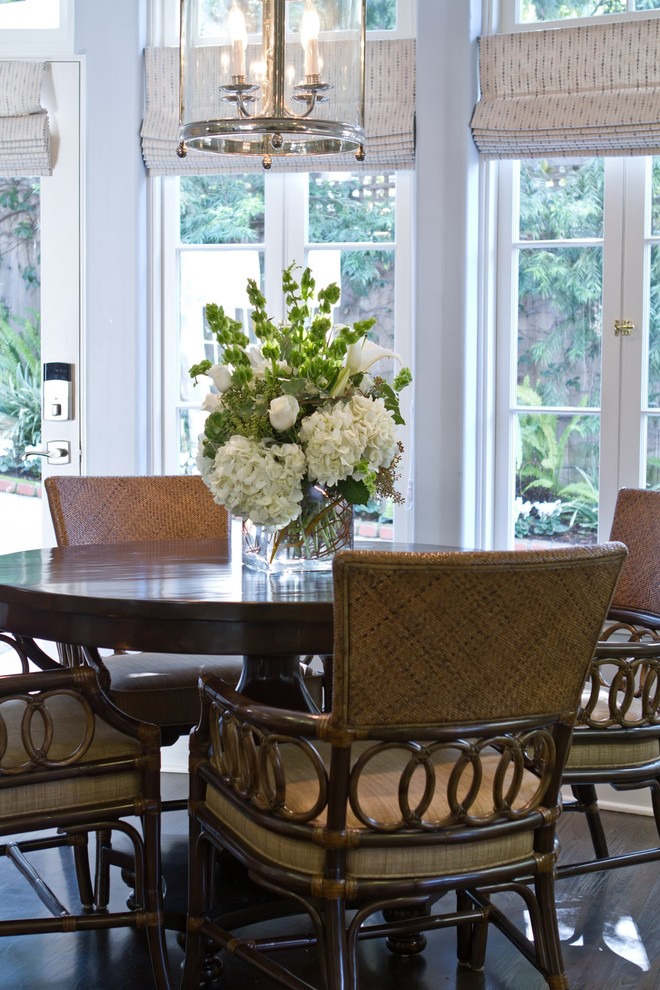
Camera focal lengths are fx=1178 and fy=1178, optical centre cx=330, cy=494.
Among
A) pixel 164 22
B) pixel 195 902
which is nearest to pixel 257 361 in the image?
pixel 195 902

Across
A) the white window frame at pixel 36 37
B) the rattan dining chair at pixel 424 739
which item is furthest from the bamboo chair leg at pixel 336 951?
the white window frame at pixel 36 37

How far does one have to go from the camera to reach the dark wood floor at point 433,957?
232 centimetres

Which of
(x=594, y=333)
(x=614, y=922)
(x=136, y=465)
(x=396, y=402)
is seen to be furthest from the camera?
(x=136, y=465)

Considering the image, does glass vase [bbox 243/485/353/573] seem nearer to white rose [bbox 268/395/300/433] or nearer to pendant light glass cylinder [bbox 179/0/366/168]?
white rose [bbox 268/395/300/433]

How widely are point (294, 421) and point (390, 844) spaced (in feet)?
2.86

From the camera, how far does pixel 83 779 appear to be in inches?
80.8

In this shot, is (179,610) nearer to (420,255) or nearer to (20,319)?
(420,255)

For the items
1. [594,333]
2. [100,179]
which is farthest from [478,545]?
[100,179]

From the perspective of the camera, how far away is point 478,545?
392cm

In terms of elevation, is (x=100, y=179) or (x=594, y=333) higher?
(x=100, y=179)

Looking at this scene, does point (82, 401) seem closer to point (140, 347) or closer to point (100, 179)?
point (140, 347)

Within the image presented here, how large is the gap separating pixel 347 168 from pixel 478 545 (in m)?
1.31

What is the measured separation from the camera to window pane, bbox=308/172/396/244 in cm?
400

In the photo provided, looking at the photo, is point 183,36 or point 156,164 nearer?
point 183,36
